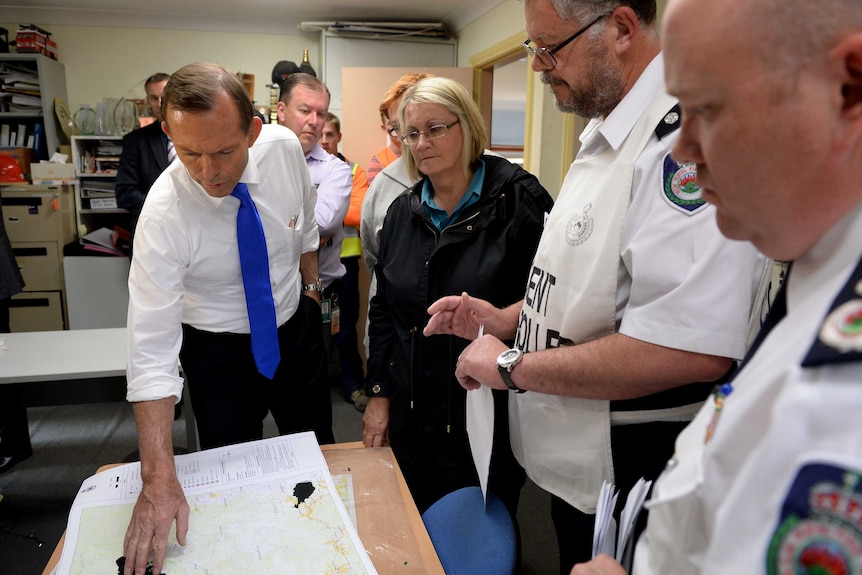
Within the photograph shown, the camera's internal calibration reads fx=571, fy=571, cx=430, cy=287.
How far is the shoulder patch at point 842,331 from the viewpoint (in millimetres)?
358

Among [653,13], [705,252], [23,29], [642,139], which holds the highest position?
[23,29]

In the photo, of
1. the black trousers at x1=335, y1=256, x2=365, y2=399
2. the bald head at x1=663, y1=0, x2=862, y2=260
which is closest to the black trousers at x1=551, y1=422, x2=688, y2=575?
the bald head at x1=663, y1=0, x2=862, y2=260

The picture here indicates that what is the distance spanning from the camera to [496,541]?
1.07 m

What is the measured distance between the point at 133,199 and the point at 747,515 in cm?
373

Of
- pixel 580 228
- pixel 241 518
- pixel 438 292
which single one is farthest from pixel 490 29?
pixel 241 518

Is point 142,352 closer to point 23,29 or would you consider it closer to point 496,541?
point 496,541

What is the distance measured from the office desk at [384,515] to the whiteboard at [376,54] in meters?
4.31

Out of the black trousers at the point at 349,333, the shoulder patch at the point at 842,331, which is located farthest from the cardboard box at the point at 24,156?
the shoulder patch at the point at 842,331

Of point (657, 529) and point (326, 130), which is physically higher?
point (326, 130)

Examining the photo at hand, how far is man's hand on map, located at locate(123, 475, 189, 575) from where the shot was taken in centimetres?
92

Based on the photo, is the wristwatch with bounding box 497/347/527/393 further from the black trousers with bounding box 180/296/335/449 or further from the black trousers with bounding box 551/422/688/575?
the black trousers with bounding box 180/296/335/449

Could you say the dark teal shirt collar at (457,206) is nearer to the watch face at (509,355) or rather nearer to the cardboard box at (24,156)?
the watch face at (509,355)

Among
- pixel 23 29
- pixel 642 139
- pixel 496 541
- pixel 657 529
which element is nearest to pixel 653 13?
pixel 642 139

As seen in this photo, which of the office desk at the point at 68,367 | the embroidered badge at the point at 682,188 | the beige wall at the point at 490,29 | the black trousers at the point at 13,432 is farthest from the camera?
the beige wall at the point at 490,29
